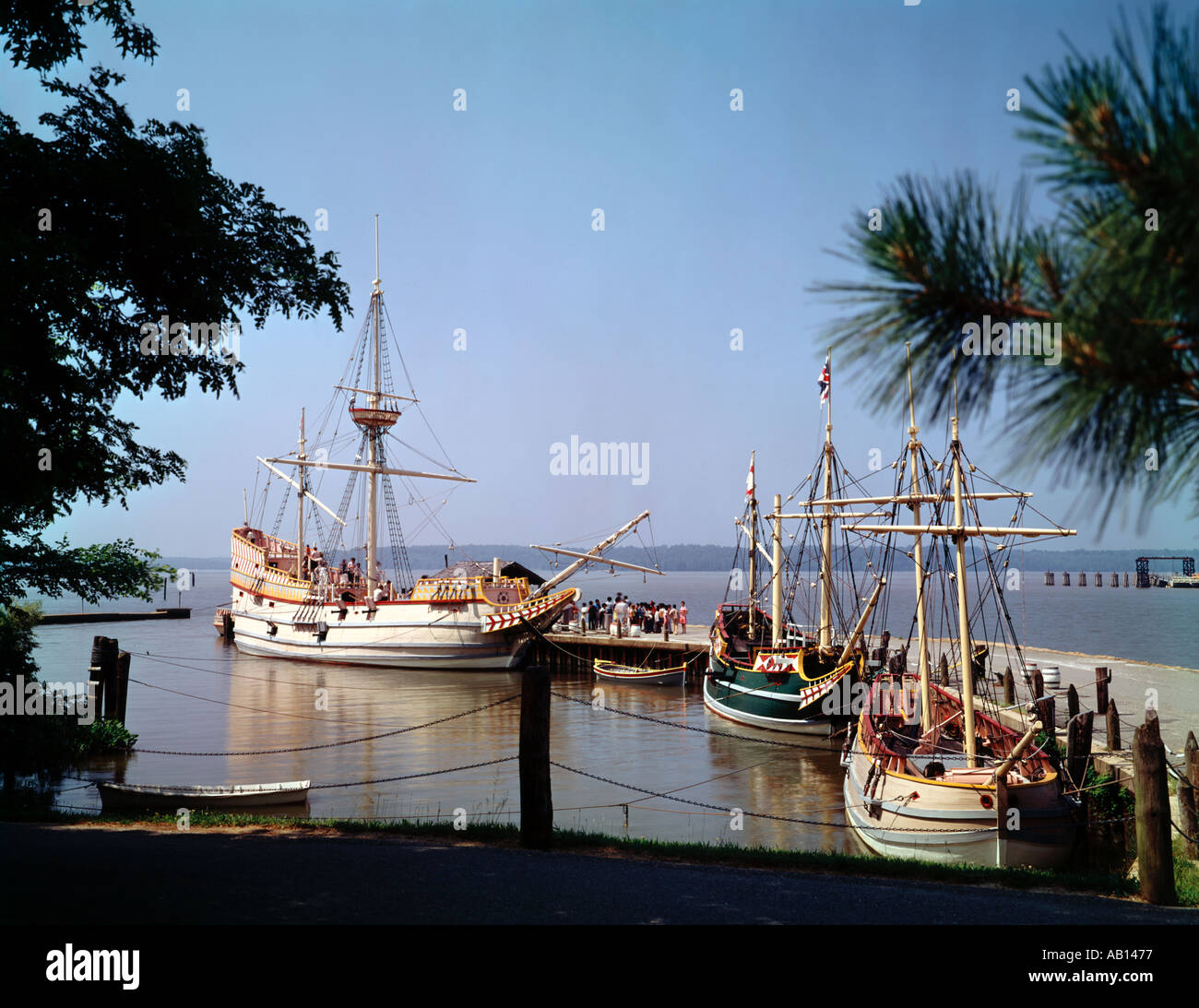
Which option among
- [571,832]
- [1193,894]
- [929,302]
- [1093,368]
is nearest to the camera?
[1093,368]

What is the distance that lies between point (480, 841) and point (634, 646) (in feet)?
111

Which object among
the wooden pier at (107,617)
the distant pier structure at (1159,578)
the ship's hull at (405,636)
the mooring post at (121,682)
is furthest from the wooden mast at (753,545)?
the distant pier structure at (1159,578)

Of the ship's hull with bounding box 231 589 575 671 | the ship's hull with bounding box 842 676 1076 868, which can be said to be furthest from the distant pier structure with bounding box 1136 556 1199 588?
the ship's hull with bounding box 842 676 1076 868

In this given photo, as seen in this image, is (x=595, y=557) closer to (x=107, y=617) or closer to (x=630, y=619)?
(x=630, y=619)

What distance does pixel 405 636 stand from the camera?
1897 inches

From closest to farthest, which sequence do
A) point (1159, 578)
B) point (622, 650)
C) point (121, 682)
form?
point (121, 682) < point (622, 650) < point (1159, 578)

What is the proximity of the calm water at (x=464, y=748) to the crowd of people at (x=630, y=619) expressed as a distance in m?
3.63

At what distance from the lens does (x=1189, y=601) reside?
119938 mm

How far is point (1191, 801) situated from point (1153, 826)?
3.73m

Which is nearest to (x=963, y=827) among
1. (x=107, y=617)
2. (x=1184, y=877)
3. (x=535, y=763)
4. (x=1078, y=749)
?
(x=1078, y=749)

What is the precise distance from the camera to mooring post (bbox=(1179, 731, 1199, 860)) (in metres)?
11.1

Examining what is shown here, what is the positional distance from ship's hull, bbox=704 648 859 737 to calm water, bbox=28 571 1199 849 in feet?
2.11

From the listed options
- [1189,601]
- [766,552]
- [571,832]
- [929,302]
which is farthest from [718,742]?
[1189,601]
